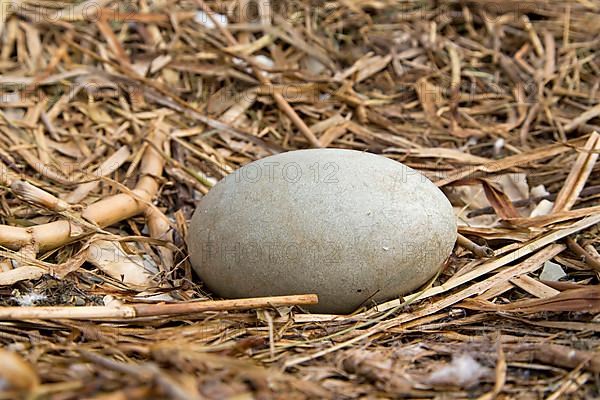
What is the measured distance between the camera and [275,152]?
1938mm

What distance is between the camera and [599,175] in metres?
1.75

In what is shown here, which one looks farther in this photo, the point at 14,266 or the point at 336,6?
the point at 336,6

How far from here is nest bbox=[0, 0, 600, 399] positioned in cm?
108

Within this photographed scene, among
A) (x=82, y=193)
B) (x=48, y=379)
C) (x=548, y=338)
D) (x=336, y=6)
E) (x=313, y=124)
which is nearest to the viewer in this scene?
(x=48, y=379)

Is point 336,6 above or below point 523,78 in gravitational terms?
above

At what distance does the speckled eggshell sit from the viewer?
4.33 feet

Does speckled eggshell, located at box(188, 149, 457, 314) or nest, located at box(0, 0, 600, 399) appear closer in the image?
nest, located at box(0, 0, 600, 399)

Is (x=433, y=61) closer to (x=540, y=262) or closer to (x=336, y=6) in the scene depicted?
(x=336, y=6)

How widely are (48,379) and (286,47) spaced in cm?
160

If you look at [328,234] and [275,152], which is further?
[275,152]

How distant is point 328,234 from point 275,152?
0.66 m

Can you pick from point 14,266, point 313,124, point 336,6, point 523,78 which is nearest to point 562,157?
point 523,78

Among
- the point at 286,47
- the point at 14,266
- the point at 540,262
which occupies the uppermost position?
the point at 286,47

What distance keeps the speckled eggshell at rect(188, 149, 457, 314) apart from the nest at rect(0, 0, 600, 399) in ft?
0.19
